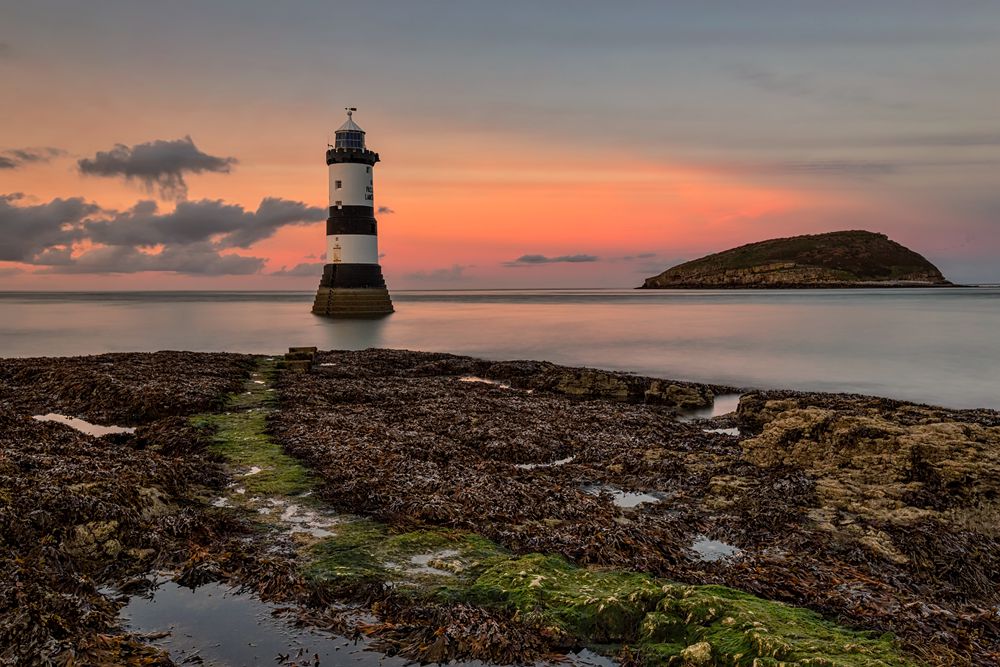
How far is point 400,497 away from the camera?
10.7 m

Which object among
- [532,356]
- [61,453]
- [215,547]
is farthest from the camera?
[532,356]

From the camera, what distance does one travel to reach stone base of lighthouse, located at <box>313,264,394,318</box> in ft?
207

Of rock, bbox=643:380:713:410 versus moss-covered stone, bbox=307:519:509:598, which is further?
rock, bbox=643:380:713:410

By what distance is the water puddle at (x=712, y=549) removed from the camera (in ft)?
29.3

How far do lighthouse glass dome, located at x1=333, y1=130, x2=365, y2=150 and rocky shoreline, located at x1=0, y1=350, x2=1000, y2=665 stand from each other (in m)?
47.6

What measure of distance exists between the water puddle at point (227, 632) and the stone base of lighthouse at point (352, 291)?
57505 mm

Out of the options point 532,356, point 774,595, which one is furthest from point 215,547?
point 532,356

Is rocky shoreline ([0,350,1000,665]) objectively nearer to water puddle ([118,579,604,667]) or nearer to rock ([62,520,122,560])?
rock ([62,520,122,560])

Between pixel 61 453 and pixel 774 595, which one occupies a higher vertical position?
pixel 61 453

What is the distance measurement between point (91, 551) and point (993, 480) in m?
14.8

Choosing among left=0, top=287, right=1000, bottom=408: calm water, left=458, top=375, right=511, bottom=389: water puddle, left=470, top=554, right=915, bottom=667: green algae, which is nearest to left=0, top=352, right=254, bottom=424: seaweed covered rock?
left=458, top=375, right=511, bottom=389: water puddle

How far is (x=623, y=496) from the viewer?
11.9 m

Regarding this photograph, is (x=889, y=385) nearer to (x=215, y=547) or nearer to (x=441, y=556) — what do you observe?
(x=441, y=556)

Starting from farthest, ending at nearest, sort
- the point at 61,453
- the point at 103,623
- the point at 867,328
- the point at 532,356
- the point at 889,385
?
the point at 867,328, the point at 532,356, the point at 889,385, the point at 61,453, the point at 103,623
